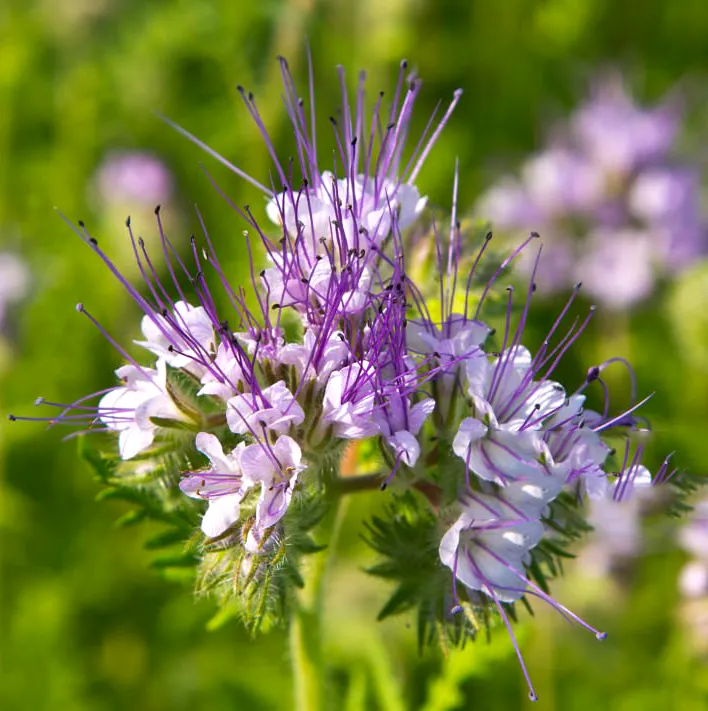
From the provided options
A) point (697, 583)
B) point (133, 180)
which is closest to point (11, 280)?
point (133, 180)

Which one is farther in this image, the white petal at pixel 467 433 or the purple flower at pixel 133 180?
the purple flower at pixel 133 180

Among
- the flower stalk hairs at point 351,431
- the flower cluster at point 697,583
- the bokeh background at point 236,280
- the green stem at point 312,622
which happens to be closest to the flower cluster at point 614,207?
the bokeh background at point 236,280

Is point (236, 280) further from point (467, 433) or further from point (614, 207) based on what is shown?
point (467, 433)

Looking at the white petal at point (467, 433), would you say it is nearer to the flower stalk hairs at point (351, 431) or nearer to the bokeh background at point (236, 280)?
the flower stalk hairs at point (351, 431)

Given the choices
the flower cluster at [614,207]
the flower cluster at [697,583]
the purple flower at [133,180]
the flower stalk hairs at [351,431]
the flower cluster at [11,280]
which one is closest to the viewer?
the flower stalk hairs at [351,431]

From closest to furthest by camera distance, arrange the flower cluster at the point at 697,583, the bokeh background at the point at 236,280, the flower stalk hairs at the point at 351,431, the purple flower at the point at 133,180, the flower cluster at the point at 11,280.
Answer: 1. the flower stalk hairs at the point at 351,431
2. the flower cluster at the point at 697,583
3. the bokeh background at the point at 236,280
4. the flower cluster at the point at 11,280
5. the purple flower at the point at 133,180

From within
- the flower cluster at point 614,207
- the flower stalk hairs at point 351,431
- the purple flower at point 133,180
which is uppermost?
the flower stalk hairs at point 351,431

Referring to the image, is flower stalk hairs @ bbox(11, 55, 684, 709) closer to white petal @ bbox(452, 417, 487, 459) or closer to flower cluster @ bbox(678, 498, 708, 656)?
white petal @ bbox(452, 417, 487, 459)

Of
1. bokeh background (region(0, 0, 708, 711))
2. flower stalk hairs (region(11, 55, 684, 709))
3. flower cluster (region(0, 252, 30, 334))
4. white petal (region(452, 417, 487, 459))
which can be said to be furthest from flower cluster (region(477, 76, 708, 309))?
white petal (region(452, 417, 487, 459))
